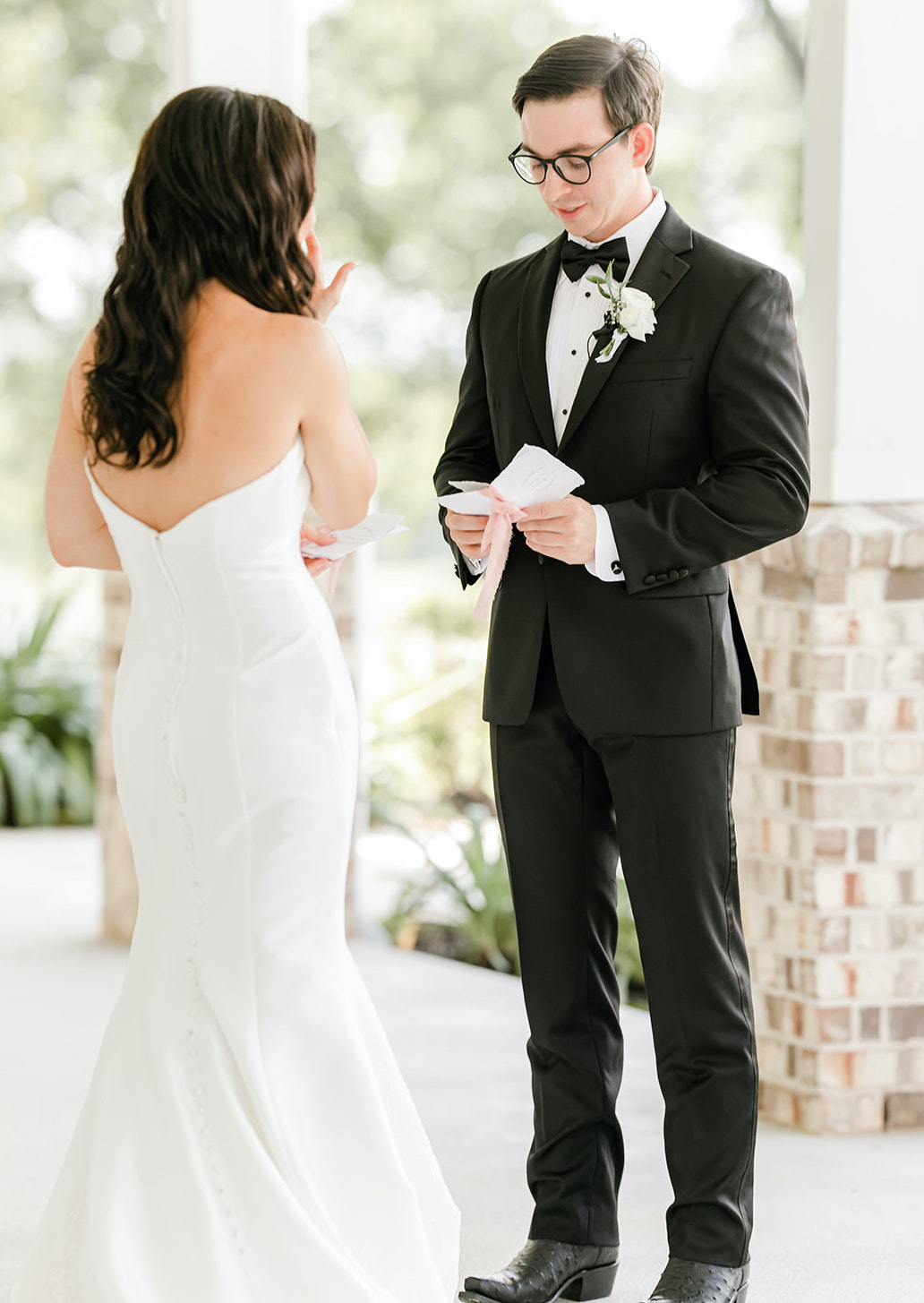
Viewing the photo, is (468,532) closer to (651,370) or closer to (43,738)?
(651,370)

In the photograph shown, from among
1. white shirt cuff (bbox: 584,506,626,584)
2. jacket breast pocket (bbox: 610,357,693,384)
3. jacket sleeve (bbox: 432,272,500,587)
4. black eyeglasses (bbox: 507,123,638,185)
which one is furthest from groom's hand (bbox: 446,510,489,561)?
black eyeglasses (bbox: 507,123,638,185)

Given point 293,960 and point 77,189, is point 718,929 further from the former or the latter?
point 77,189

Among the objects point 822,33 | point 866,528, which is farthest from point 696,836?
point 822,33

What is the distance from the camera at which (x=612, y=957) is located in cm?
277

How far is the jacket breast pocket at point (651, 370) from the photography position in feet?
8.10

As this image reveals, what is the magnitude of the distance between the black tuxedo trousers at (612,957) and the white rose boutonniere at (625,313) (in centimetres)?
52

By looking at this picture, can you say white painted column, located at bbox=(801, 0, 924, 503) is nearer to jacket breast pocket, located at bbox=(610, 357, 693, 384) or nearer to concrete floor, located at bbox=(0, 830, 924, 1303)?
jacket breast pocket, located at bbox=(610, 357, 693, 384)

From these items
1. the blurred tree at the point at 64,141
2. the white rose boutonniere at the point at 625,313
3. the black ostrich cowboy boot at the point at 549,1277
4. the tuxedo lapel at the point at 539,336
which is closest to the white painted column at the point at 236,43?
the tuxedo lapel at the point at 539,336

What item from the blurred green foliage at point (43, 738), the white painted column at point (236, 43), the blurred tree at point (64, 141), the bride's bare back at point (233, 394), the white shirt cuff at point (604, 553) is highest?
the blurred tree at point (64, 141)

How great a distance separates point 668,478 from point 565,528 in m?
0.22

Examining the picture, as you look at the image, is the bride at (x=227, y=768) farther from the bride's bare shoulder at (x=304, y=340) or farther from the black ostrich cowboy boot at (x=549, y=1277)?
the black ostrich cowboy boot at (x=549, y=1277)

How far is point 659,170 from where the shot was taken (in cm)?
851

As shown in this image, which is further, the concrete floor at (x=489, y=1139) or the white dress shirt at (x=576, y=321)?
the concrete floor at (x=489, y=1139)

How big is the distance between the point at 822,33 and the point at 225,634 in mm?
2225
